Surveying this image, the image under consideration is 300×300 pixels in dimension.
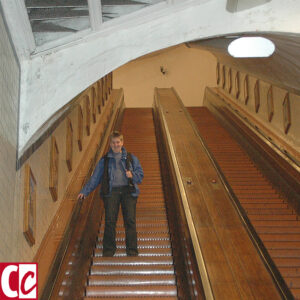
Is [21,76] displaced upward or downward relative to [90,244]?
upward

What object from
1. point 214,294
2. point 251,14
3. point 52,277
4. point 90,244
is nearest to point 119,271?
point 90,244

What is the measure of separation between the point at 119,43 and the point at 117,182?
1543 millimetres

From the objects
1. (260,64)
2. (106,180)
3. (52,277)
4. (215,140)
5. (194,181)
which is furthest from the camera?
(215,140)

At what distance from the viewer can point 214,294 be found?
9.27ft

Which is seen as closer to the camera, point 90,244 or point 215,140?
point 90,244

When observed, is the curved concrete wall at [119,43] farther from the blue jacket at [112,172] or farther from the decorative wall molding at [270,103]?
the decorative wall molding at [270,103]

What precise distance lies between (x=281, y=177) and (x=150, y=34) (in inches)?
Answer: 141

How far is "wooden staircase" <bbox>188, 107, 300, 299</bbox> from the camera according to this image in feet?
13.8

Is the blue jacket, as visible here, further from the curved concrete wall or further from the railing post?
the railing post

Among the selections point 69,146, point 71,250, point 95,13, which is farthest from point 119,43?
point 69,146

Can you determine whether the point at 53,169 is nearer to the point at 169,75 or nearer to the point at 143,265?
the point at 143,265

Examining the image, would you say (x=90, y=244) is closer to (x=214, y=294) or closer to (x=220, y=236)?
(x=220, y=236)

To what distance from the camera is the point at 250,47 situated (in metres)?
4.04

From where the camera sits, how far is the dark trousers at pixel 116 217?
400 cm
